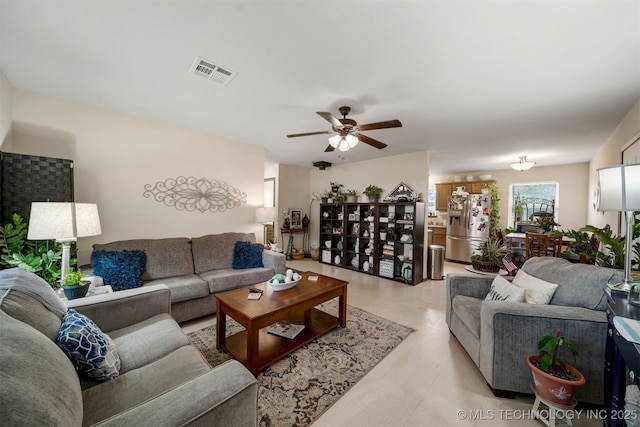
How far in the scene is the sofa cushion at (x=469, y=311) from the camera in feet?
6.24

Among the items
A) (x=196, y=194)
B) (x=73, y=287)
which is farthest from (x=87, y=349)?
(x=196, y=194)

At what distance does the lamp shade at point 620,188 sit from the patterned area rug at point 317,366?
187 cm

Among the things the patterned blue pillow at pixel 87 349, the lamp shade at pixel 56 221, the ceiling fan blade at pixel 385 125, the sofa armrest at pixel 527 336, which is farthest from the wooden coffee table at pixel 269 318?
the ceiling fan blade at pixel 385 125

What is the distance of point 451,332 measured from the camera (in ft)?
8.07

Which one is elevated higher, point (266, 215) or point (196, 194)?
point (196, 194)

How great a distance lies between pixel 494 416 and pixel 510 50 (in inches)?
95.5

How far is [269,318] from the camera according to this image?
6.09ft

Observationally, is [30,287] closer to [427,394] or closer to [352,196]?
[427,394]

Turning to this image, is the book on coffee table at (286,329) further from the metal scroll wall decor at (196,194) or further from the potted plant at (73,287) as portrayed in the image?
the metal scroll wall decor at (196,194)

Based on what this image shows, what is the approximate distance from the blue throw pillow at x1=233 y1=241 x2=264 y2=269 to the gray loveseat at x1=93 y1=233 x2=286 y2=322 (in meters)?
0.08

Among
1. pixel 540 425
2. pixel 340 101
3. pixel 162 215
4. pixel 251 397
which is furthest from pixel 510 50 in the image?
pixel 162 215

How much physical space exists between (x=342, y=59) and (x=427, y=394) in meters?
2.50

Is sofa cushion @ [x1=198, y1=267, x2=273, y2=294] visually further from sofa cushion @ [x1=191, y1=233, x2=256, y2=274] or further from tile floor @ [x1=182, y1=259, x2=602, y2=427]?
tile floor @ [x1=182, y1=259, x2=602, y2=427]

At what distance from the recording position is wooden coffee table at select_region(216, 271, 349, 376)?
179 centimetres
